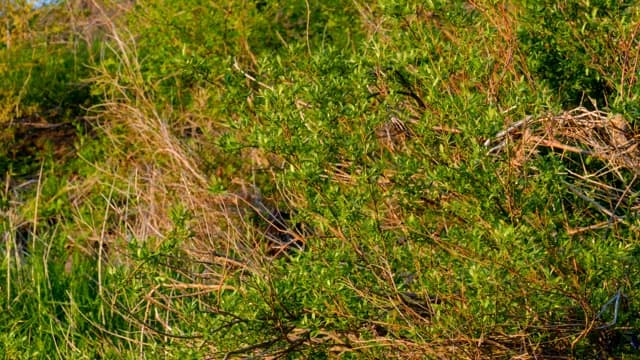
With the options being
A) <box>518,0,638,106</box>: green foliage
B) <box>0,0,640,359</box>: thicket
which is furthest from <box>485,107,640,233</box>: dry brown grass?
<box>518,0,638,106</box>: green foliage

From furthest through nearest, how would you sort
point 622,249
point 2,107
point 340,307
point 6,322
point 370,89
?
point 2,107
point 6,322
point 370,89
point 340,307
point 622,249

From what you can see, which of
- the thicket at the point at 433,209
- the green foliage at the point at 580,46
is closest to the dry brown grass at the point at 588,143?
the thicket at the point at 433,209

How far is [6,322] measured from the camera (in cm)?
456

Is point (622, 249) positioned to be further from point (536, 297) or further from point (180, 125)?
point (180, 125)

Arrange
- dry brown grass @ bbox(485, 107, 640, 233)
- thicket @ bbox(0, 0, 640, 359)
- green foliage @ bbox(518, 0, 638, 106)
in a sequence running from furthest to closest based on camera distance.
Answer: green foliage @ bbox(518, 0, 638, 106) → dry brown grass @ bbox(485, 107, 640, 233) → thicket @ bbox(0, 0, 640, 359)

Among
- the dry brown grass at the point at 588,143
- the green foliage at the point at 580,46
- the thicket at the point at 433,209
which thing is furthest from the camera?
the green foliage at the point at 580,46

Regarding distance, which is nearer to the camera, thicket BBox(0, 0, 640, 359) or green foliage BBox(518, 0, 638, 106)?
thicket BBox(0, 0, 640, 359)

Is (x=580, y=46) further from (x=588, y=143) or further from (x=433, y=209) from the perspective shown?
(x=433, y=209)

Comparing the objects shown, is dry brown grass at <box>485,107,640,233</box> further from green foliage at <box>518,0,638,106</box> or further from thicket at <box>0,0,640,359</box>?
green foliage at <box>518,0,638,106</box>

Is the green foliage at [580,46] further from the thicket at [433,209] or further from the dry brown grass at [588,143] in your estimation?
the dry brown grass at [588,143]

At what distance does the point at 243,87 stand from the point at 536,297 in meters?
1.35

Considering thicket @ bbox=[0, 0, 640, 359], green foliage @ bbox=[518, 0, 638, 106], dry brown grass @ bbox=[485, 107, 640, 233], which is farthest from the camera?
green foliage @ bbox=[518, 0, 638, 106]

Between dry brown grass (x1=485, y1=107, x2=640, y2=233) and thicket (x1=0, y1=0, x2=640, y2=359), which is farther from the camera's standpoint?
dry brown grass (x1=485, y1=107, x2=640, y2=233)

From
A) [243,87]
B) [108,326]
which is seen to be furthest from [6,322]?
[243,87]
